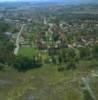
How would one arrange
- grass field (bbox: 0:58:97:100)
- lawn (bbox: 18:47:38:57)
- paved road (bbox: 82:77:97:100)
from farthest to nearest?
lawn (bbox: 18:47:38:57) → grass field (bbox: 0:58:97:100) → paved road (bbox: 82:77:97:100)

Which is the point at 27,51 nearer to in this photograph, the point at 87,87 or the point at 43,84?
the point at 43,84

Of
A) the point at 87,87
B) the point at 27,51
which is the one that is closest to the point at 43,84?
the point at 87,87

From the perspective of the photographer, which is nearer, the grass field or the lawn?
the grass field

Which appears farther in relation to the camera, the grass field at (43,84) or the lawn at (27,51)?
the lawn at (27,51)

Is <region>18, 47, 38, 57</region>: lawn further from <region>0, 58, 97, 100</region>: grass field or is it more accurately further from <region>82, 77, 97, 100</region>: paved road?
<region>82, 77, 97, 100</region>: paved road

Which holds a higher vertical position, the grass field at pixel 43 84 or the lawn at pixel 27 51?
the grass field at pixel 43 84

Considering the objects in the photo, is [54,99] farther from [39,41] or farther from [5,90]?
[39,41]

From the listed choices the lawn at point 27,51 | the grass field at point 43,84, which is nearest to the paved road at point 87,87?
the grass field at point 43,84

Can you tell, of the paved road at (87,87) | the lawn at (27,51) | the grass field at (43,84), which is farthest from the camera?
the lawn at (27,51)

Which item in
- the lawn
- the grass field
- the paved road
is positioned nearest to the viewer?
the paved road

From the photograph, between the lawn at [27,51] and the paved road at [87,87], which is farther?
the lawn at [27,51]

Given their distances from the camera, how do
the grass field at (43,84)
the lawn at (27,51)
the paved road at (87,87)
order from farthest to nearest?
the lawn at (27,51) < the grass field at (43,84) < the paved road at (87,87)

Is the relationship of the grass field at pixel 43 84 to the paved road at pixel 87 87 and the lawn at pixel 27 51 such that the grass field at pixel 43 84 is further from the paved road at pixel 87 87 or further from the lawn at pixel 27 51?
the lawn at pixel 27 51

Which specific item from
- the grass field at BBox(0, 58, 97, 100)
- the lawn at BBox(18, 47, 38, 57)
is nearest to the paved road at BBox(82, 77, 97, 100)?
the grass field at BBox(0, 58, 97, 100)
